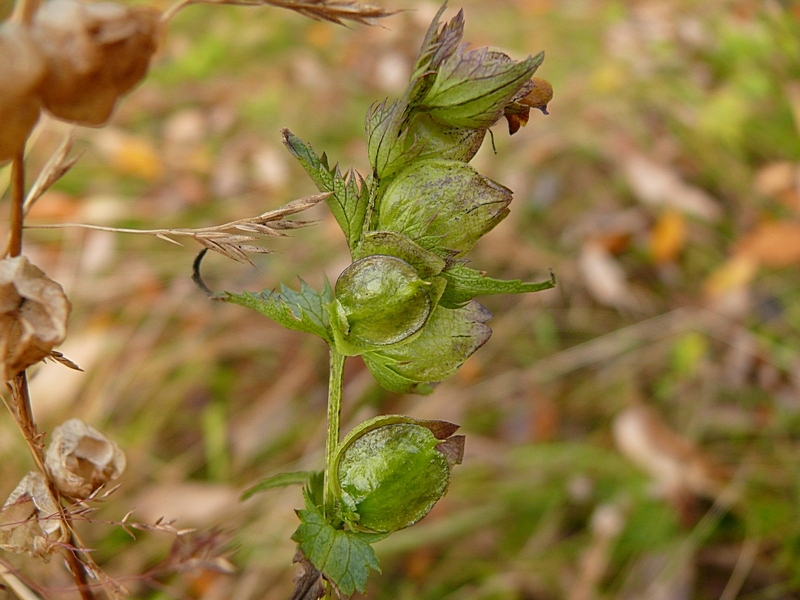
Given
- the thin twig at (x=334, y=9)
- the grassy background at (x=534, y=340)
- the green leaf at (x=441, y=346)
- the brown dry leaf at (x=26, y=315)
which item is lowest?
the grassy background at (x=534, y=340)

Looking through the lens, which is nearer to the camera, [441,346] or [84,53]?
[84,53]

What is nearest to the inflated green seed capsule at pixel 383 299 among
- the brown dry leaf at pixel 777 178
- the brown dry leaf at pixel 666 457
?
the brown dry leaf at pixel 666 457

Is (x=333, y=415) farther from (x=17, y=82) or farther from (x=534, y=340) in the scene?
(x=534, y=340)

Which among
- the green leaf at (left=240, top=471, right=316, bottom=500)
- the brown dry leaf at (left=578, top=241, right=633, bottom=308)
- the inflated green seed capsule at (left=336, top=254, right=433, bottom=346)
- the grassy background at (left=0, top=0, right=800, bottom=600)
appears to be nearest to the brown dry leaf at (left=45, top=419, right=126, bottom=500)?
the green leaf at (left=240, top=471, right=316, bottom=500)

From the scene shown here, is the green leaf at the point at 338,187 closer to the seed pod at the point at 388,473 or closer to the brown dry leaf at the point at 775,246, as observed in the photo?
the seed pod at the point at 388,473

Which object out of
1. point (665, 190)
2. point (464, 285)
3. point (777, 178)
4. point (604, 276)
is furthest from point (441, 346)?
point (777, 178)

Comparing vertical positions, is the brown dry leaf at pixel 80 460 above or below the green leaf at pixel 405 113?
below

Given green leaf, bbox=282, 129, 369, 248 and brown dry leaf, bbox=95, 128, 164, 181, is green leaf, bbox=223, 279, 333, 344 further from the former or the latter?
brown dry leaf, bbox=95, 128, 164, 181
